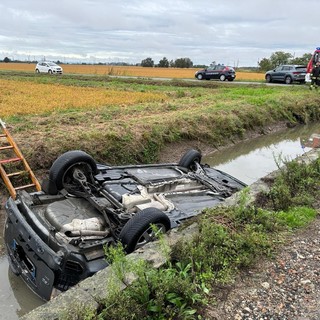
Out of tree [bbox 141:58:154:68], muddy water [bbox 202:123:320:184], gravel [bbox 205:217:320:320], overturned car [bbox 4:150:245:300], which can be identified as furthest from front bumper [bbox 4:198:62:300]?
tree [bbox 141:58:154:68]

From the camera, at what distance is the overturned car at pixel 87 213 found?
12.7 feet

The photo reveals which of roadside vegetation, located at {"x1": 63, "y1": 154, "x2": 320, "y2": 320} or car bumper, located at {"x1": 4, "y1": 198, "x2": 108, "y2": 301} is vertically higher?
roadside vegetation, located at {"x1": 63, "y1": 154, "x2": 320, "y2": 320}

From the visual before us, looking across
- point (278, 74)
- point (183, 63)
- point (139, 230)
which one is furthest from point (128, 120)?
point (183, 63)

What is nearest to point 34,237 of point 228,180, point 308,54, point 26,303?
point 26,303

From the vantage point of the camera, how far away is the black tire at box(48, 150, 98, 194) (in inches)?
209

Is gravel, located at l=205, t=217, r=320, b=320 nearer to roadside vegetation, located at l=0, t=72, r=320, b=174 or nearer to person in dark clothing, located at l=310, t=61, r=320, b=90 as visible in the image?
roadside vegetation, located at l=0, t=72, r=320, b=174

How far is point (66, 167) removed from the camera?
210 inches

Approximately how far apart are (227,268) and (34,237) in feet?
6.54

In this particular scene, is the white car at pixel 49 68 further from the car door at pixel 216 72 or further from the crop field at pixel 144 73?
the car door at pixel 216 72

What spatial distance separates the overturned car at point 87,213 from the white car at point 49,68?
32606 mm

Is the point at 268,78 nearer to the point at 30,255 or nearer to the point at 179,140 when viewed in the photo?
the point at 179,140

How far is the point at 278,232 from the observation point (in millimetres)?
4453

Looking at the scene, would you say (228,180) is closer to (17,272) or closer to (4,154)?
(17,272)

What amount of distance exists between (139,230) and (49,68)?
35370 mm
